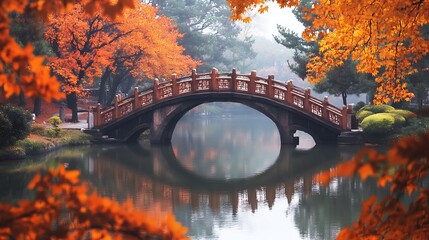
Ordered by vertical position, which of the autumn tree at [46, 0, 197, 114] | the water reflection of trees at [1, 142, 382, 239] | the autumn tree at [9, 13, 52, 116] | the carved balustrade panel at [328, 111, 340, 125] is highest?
the autumn tree at [46, 0, 197, 114]

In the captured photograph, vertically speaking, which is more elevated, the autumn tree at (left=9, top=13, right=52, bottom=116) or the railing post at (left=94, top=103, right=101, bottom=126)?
the autumn tree at (left=9, top=13, right=52, bottom=116)

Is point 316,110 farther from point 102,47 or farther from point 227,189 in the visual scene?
point 102,47

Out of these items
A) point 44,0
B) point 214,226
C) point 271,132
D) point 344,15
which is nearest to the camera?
point 44,0

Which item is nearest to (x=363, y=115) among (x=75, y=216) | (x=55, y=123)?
(x=55, y=123)

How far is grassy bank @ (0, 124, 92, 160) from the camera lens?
18.0 metres

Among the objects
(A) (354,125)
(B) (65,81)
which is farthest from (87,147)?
(A) (354,125)

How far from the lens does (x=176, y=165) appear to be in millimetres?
19469

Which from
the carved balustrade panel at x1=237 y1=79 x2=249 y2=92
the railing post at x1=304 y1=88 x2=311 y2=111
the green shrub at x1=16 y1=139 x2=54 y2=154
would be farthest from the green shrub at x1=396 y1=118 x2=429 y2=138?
the green shrub at x1=16 y1=139 x2=54 y2=154

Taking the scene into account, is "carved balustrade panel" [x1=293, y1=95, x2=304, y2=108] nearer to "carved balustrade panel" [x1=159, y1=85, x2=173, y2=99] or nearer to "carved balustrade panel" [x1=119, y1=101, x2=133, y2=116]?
"carved balustrade panel" [x1=159, y1=85, x2=173, y2=99]

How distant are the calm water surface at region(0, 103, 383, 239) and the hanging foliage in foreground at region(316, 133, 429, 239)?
21.1 feet

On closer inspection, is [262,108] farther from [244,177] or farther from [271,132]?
[271,132]

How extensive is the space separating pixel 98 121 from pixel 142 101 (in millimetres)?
2022

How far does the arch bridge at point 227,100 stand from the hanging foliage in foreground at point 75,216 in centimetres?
1974

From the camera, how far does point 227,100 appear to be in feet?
76.6
